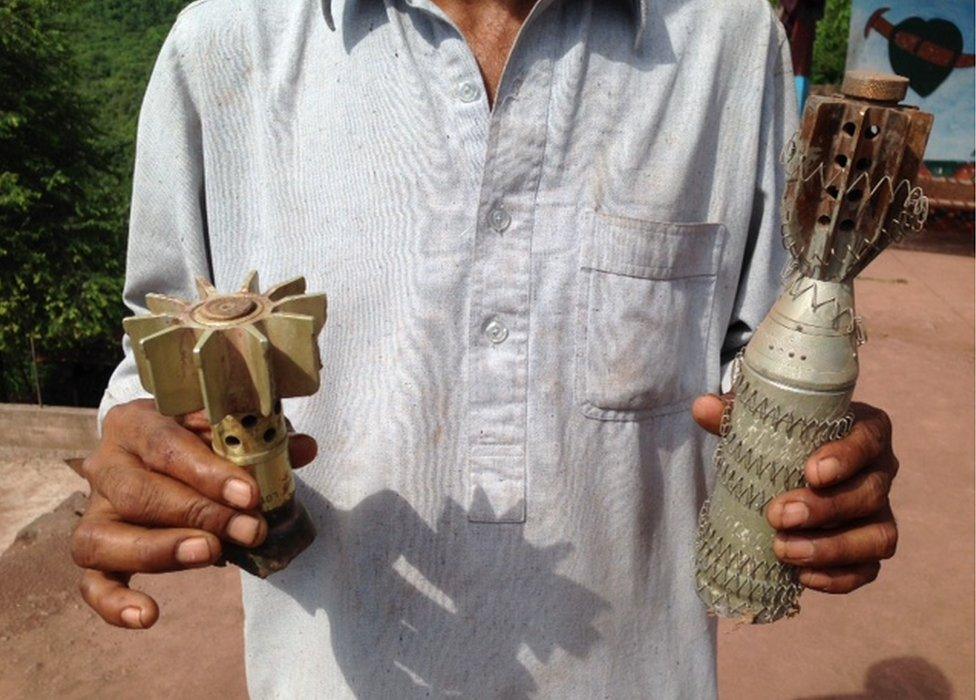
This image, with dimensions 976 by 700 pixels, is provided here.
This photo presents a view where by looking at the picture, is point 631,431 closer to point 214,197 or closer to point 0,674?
point 214,197

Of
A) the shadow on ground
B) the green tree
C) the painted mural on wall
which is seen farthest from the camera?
the painted mural on wall

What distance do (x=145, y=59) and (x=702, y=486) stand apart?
99.2 ft

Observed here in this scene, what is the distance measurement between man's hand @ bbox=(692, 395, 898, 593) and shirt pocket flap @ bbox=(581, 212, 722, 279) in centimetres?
Result: 25

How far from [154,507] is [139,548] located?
0.20 feet

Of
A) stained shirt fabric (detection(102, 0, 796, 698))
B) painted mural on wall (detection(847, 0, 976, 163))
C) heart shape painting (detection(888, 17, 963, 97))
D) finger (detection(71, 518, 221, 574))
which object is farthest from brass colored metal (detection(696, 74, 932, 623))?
heart shape painting (detection(888, 17, 963, 97))

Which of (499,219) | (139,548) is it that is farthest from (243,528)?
(499,219)

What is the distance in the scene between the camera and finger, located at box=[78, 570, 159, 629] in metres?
1.17

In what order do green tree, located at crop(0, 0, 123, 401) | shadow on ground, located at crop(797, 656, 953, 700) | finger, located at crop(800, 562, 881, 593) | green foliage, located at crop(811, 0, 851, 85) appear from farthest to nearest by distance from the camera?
green foliage, located at crop(811, 0, 851, 85) → green tree, located at crop(0, 0, 123, 401) → shadow on ground, located at crop(797, 656, 953, 700) → finger, located at crop(800, 562, 881, 593)

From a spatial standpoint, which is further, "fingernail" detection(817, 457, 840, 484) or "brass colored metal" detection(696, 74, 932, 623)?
"fingernail" detection(817, 457, 840, 484)

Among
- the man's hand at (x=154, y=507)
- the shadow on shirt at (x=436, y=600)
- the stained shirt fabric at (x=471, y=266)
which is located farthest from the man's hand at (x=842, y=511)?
the man's hand at (x=154, y=507)

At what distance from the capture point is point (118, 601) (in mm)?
1190

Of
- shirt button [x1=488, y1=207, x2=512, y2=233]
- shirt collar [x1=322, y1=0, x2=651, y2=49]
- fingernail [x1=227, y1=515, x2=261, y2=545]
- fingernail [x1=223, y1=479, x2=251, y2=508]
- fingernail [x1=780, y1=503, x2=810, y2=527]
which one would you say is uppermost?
shirt collar [x1=322, y1=0, x2=651, y2=49]

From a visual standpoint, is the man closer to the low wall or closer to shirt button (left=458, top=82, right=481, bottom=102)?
shirt button (left=458, top=82, right=481, bottom=102)

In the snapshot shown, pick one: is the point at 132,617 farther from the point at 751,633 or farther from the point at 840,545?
the point at 751,633
